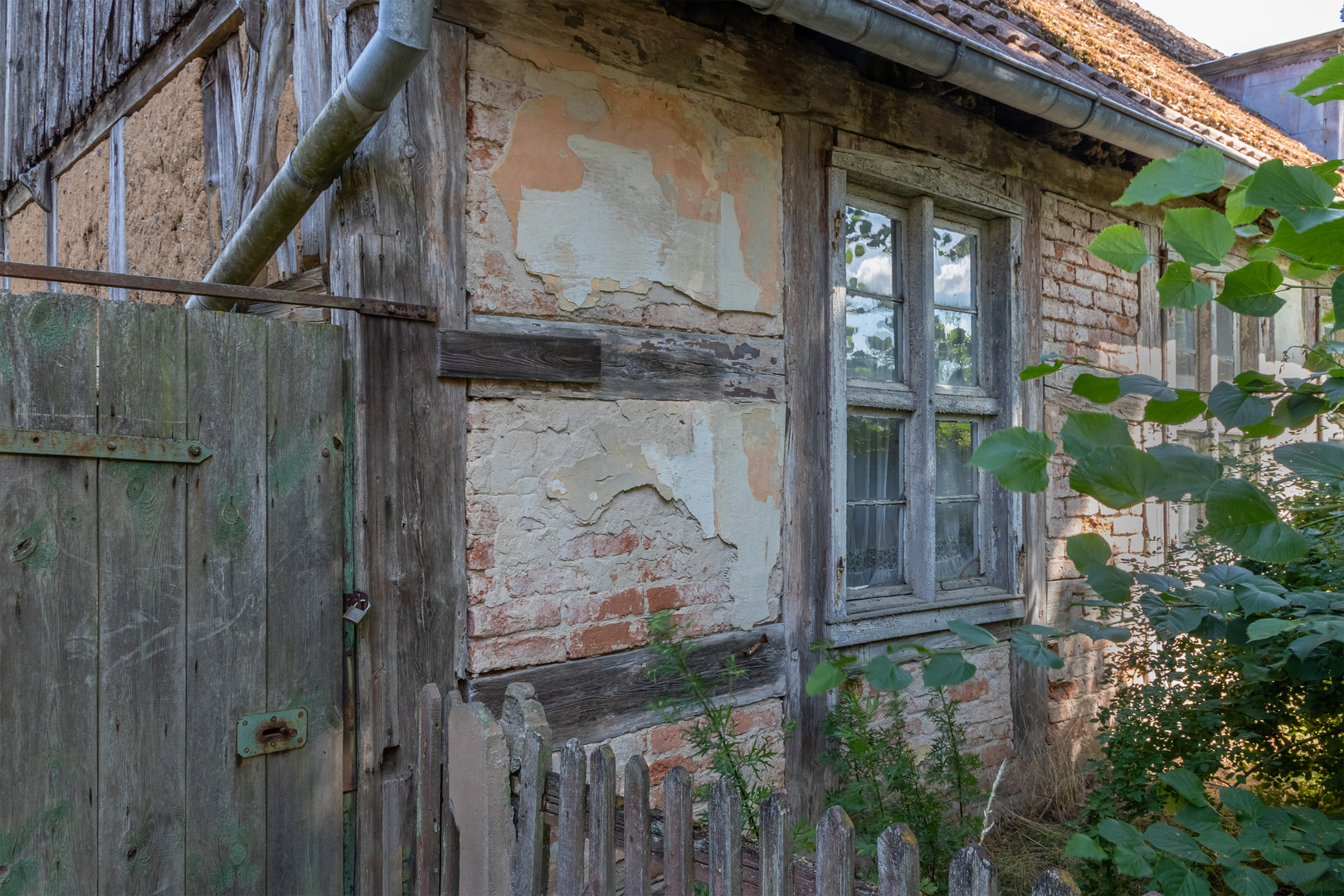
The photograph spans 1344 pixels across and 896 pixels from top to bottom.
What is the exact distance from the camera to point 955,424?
4258 millimetres

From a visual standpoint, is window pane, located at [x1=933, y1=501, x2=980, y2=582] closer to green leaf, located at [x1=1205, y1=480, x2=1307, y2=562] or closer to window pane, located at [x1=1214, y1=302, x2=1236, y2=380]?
window pane, located at [x1=1214, y1=302, x2=1236, y2=380]

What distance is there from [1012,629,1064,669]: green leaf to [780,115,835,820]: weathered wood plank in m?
2.01

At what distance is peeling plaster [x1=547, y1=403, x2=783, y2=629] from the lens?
9.62ft

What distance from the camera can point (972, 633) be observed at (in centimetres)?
132

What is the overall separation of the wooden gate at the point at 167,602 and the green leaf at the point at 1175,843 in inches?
76.5

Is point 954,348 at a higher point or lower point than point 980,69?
lower

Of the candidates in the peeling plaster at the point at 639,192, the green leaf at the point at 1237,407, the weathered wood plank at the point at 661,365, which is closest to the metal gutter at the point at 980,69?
the peeling plaster at the point at 639,192

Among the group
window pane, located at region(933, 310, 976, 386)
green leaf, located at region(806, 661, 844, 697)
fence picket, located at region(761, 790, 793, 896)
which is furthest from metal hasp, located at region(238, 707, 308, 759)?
window pane, located at region(933, 310, 976, 386)

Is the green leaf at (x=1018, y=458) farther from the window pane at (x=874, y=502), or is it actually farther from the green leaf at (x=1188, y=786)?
the window pane at (x=874, y=502)

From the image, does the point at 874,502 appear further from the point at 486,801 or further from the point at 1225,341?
the point at 1225,341

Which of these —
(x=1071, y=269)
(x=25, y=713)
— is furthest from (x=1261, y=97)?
(x=25, y=713)

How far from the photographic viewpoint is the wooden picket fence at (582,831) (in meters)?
1.52

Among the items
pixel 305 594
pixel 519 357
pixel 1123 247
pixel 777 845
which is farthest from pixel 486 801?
pixel 1123 247

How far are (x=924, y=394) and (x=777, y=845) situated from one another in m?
2.76
